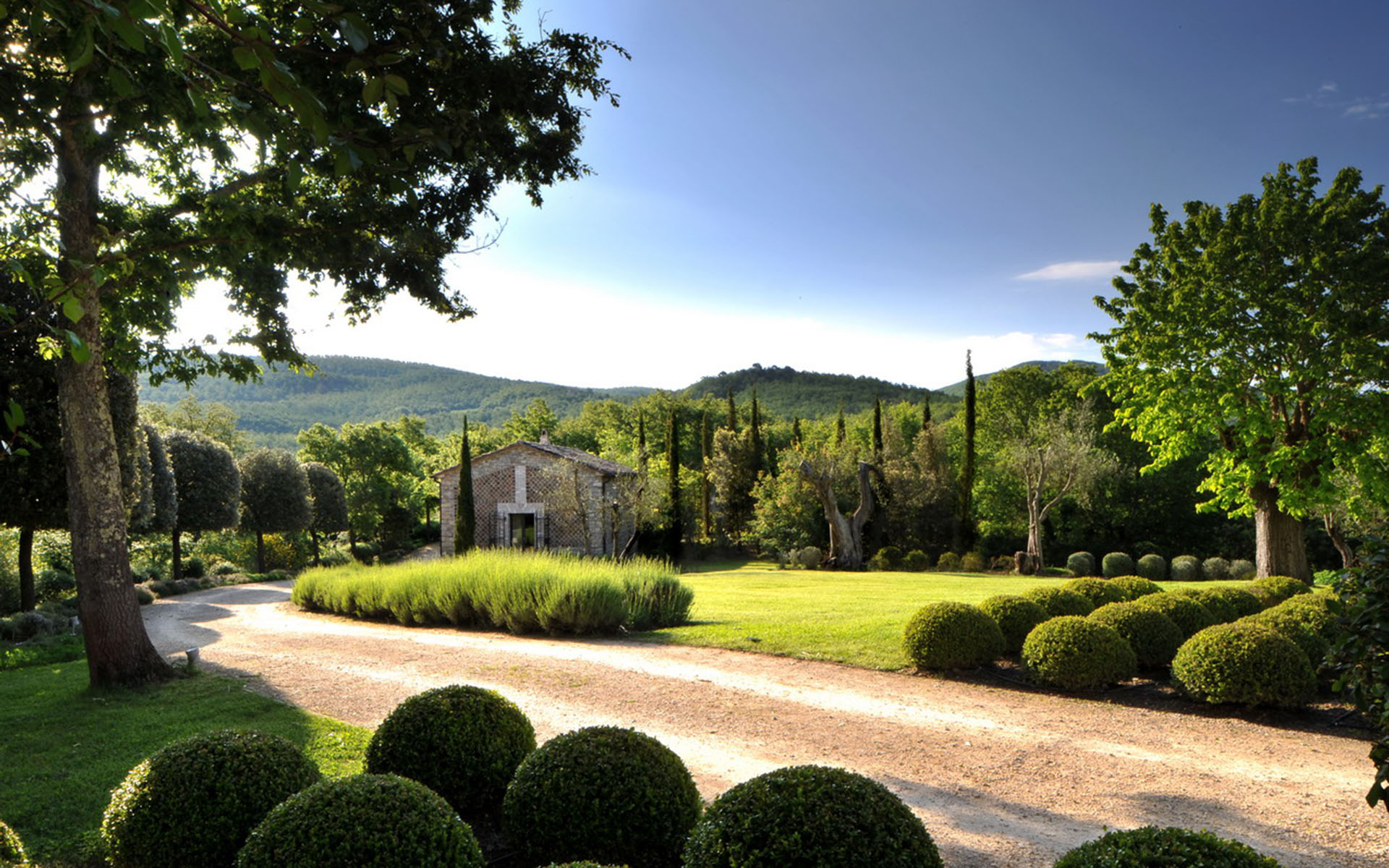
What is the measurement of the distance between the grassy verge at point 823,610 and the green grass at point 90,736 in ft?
18.5

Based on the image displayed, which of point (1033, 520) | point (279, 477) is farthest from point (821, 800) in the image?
point (279, 477)

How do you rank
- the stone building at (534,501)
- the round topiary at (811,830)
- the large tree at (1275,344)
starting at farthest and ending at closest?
the stone building at (534,501)
the large tree at (1275,344)
the round topiary at (811,830)

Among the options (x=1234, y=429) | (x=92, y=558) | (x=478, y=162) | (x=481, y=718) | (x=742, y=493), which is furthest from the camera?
(x=742, y=493)

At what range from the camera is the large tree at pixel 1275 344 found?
585 inches

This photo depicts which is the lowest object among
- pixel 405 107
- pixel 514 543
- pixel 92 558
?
pixel 514 543

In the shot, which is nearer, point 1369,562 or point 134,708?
point 1369,562

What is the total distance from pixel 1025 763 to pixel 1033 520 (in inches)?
972

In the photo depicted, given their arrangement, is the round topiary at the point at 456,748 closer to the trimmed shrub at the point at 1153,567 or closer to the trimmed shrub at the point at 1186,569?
the trimmed shrub at the point at 1186,569

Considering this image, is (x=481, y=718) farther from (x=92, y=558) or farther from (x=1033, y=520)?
(x=1033, y=520)

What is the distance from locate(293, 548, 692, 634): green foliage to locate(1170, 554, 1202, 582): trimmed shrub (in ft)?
68.0

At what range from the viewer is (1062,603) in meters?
10.0

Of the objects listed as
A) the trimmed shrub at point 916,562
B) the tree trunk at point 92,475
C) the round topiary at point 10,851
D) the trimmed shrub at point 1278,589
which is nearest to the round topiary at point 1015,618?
the trimmed shrub at point 1278,589

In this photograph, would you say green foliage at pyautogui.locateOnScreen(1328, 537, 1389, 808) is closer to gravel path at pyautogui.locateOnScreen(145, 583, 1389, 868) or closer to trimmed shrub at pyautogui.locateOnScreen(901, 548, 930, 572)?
gravel path at pyautogui.locateOnScreen(145, 583, 1389, 868)

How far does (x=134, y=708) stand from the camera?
7898 millimetres
